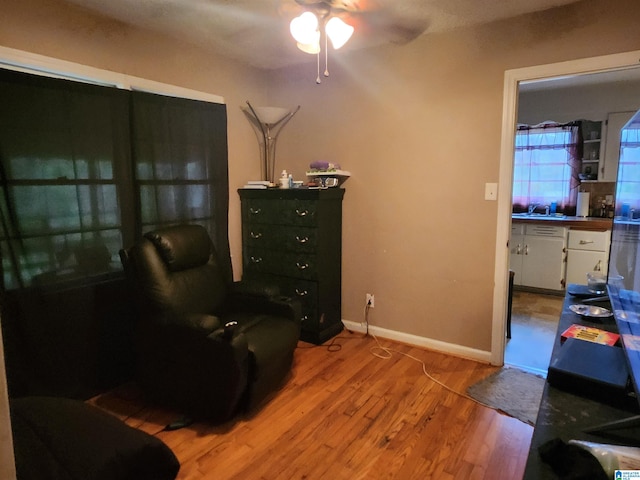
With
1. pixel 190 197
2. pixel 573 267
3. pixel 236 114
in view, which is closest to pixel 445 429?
pixel 190 197

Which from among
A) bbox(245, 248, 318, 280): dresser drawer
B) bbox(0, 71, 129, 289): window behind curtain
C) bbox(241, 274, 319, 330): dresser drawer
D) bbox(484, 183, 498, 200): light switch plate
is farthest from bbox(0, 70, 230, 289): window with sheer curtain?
bbox(484, 183, 498, 200): light switch plate

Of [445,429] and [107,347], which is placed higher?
[107,347]

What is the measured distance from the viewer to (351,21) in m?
2.64

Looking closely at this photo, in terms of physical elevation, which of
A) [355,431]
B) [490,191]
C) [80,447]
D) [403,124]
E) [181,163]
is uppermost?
[403,124]

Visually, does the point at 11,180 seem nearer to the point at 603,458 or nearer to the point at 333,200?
the point at 333,200

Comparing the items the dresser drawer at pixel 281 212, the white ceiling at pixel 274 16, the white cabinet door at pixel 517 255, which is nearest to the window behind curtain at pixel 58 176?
the white ceiling at pixel 274 16

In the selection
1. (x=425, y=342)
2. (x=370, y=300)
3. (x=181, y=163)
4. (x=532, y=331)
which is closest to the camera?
(x=181, y=163)

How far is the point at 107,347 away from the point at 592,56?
352cm

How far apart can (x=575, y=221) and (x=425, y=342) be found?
268 centimetres

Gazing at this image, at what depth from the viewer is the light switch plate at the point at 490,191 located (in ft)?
9.38

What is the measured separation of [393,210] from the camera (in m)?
3.33

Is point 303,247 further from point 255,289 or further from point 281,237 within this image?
point 255,289

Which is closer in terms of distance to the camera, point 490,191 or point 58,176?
Result: point 58,176

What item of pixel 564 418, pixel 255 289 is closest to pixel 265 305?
pixel 255 289
